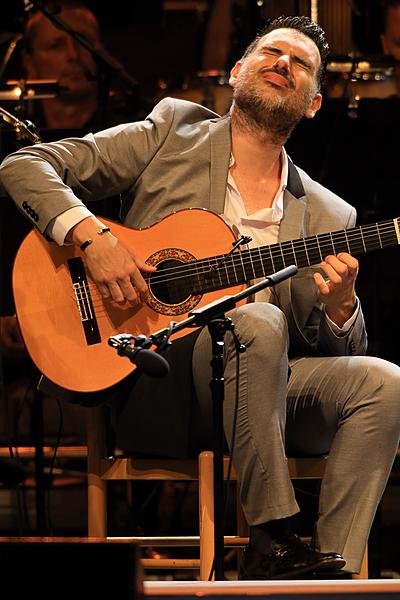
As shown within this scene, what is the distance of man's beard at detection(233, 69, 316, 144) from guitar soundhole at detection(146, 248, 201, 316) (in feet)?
1.80

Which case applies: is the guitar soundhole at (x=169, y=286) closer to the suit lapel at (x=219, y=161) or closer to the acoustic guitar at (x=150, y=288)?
the acoustic guitar at (x=150, y=288)

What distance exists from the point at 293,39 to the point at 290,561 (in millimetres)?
1591

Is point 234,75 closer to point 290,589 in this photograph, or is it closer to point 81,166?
point 81,166

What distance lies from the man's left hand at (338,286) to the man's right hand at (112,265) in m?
0.45

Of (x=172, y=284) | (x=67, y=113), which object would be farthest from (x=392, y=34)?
(x=172, y=284)

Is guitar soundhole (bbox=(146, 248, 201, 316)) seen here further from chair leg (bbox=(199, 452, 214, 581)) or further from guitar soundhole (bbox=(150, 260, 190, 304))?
chair leg (bbox=(199, 452, 214, 581))

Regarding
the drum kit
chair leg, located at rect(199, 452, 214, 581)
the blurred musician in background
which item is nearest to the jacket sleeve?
chair leg, located at rect(199, 452, 214, 581)

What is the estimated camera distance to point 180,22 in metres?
7.00

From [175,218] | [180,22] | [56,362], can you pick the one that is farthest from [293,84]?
[180,22]

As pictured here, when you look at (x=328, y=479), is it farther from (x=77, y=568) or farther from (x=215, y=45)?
(x=215, y=45)

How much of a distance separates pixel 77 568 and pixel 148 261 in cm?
143

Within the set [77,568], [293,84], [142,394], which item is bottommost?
[142,394]

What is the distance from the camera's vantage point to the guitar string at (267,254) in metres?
2.77

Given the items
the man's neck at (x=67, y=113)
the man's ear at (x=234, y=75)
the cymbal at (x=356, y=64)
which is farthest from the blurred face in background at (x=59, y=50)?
the man's ear at (x=234, y=75)
